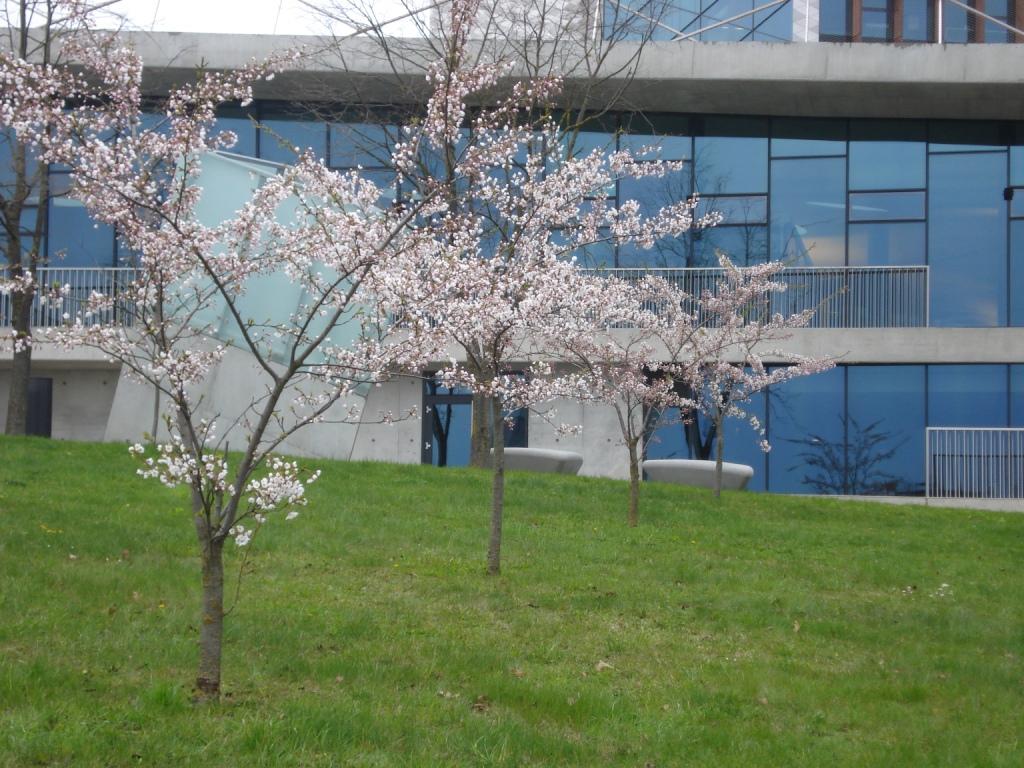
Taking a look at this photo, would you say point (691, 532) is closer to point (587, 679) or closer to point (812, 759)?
point (587, 679)

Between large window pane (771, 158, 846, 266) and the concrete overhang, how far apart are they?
1.73 metres

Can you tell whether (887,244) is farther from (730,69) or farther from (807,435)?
(730,69)

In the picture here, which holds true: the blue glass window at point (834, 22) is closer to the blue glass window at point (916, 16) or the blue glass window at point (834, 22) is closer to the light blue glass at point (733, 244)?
the blue glass window at point (916, 16)

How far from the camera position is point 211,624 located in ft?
20.7

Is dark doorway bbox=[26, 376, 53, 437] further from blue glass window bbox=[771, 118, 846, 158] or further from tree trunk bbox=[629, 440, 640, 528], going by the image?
blue glass window bbox=[771, 118, 846, 158]

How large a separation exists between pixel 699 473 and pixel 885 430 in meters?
5.46

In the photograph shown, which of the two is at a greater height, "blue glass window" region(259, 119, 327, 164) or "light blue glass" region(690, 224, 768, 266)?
"blue glass window" region(259, 119, 327, 164)

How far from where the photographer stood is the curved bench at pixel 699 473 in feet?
72.3

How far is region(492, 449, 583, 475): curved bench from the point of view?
873 inches

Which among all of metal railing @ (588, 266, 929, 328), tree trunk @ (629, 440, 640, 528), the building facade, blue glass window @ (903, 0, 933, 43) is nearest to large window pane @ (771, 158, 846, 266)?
the building facade

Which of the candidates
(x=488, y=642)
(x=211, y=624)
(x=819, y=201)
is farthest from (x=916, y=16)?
(x=211, y=624)

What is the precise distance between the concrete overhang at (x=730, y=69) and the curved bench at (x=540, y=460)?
7.49 m

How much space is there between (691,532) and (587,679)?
715 cm

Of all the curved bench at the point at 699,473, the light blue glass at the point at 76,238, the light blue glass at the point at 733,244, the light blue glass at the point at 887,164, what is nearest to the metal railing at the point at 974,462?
the curved bench at the point at 699,473
